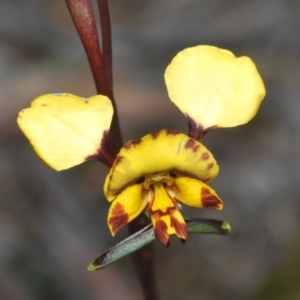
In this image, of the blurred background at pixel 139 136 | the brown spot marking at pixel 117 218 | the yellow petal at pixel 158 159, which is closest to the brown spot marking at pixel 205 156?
the yellow petal at pixel 158 159

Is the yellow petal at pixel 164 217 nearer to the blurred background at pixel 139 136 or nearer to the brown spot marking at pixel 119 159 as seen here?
the brown spot marking at pixel 119 159

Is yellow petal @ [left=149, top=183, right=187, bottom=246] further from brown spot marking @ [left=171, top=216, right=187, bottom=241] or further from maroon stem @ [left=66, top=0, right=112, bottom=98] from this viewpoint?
maroon stem @ [left=66, top=0, right=112, bottom=98]

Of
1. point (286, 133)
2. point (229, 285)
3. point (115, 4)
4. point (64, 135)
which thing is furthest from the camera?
point (115, 4)

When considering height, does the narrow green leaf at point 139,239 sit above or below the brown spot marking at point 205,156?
below

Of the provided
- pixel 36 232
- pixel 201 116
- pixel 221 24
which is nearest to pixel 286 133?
pixel 221 24

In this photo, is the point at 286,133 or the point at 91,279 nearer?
the point at 91,279

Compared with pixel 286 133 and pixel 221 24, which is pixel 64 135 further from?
pixel 221 24

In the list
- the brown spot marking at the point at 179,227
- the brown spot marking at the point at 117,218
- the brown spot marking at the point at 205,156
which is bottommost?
the brown spot marking at the point at 179,227

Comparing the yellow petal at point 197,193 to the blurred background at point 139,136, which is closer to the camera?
the yellow petal at point 197,193
